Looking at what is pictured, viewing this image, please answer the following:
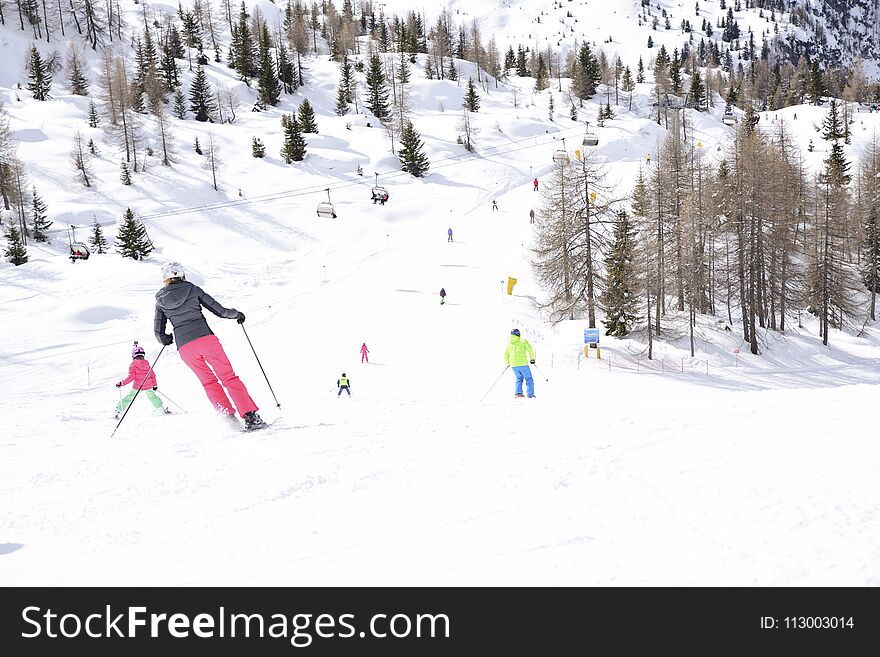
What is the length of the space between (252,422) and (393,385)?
15.3 meters

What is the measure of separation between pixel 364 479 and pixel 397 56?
12786cm

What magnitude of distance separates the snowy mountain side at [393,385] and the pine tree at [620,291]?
74 centimetres

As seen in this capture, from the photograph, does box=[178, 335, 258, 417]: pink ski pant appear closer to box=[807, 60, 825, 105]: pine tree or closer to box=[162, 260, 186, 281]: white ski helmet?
box=[162, 260, 186, 281]: white ski helmet

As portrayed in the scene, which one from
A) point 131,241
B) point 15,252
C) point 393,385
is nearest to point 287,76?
point 131,241

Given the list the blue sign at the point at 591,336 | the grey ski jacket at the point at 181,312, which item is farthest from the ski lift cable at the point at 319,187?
the grey ski jacket at the point at 181,312

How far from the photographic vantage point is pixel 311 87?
100 meters

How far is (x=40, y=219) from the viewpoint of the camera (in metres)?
47.2

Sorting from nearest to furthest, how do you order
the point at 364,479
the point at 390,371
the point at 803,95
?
the point at 364,479 < the point at 390,371 < the point at 803,95

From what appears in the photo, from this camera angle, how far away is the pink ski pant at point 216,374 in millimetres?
6707

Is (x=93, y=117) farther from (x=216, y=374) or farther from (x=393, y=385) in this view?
(x=216, y=374)

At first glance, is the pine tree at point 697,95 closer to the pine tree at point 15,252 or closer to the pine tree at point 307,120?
the pine tree at point 307,120

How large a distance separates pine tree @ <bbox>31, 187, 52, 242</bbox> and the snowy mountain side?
0.64 m

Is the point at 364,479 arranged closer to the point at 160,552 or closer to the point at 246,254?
the point at 160,552

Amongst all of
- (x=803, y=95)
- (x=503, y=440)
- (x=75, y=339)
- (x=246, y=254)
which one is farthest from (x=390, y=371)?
(x=803, y=95)
